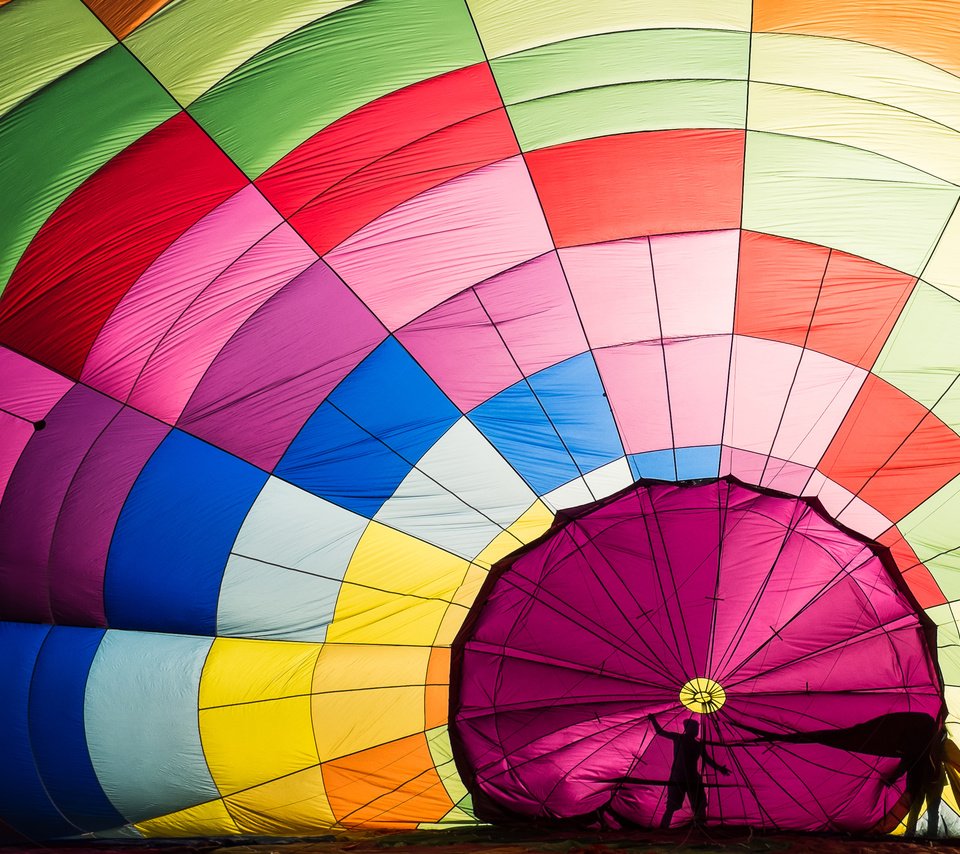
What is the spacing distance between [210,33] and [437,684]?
3.28m

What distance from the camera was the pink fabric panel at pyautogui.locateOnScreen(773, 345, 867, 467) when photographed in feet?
15.4

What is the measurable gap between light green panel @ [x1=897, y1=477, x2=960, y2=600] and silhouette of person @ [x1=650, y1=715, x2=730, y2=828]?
145cm

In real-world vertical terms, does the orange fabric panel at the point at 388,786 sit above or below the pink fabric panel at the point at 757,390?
below

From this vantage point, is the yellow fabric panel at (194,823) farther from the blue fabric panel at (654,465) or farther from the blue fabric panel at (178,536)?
the blue fabric panel at (654,465)

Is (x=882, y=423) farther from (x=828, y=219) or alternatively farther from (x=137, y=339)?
(x=137, y=339)

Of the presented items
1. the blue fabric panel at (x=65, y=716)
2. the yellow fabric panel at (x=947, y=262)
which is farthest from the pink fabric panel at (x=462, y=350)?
the blue fabric panel at (x=65, y=716)

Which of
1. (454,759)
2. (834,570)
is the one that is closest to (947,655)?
(834,570)

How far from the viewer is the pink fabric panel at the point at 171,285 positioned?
432 centimetres

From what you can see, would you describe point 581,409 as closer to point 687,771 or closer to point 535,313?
point 535,313

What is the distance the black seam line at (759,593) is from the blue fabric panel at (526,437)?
1122 millimetres

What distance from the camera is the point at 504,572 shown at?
505cm

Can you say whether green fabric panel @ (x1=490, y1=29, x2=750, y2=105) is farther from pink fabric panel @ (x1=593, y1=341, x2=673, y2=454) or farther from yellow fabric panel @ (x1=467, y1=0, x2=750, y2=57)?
pink fabric panel @ (x1=593, y1=341, x2=673, y2=454)

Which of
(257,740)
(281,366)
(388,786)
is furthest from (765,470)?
(257,740)

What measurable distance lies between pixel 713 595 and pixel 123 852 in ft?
11.2
